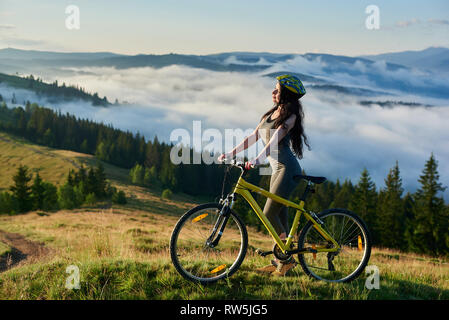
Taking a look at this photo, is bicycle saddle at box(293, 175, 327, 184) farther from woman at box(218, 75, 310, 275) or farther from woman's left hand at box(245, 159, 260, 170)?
woman's left hand at box(245, 159, 260, 170)

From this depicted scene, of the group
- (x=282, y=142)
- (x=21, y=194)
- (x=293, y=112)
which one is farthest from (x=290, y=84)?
(x=21, y=194)

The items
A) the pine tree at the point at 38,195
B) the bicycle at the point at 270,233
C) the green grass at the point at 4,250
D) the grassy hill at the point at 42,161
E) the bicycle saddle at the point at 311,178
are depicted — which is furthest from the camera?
the grassy hill at the point at 42,161

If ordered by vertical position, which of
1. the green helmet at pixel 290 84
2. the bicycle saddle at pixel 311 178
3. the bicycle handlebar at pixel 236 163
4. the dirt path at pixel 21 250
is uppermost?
the green helmet at pixel 290 84

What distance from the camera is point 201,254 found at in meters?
5.61

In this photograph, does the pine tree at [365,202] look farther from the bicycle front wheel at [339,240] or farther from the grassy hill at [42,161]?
the grassy hill at [42,161]

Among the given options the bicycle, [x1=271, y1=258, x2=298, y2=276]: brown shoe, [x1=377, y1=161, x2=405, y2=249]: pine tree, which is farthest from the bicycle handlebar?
[x1=377, y1=161, x2=405, y2=249]: pine tree

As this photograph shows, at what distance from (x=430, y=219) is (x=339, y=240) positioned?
56244 millimetres

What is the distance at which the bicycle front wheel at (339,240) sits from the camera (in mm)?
5789

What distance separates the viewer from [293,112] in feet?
18.2

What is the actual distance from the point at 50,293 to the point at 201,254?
92.4 inches

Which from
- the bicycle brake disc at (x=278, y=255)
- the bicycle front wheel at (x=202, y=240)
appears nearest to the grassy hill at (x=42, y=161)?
the bicycle front wheel at (x=202, y=240)

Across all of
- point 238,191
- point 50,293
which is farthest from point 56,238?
point 238,191

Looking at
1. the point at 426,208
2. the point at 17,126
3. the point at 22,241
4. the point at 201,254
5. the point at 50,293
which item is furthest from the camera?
the point at 17,126
